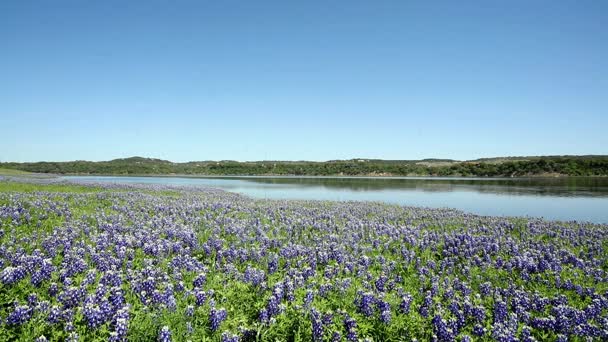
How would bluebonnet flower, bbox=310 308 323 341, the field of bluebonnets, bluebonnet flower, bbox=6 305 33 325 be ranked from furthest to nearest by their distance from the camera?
the field of bluebonnets < bluebonnet flower, bbox=310 308 323 341 < bluebonnet flower, bbox=6 305 33 325

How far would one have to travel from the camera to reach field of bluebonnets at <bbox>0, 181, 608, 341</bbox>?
4871mm

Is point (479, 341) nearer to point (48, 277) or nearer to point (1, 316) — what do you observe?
point (1, 316)

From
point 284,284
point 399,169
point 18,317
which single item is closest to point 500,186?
point 284,284

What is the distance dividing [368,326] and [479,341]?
1.61 metres

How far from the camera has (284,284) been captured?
6430 mm

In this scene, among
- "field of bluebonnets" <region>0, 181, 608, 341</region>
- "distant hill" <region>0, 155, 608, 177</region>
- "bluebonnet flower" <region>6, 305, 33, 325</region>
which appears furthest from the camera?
"distant hill" <region>0, 155, 608, 177</region>

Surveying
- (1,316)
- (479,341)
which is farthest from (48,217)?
(479,341)

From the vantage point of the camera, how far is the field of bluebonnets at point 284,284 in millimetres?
4871

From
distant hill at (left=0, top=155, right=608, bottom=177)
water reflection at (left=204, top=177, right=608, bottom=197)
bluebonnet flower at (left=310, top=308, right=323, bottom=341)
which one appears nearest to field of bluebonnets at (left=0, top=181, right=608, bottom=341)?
bluebonnet flower at (left=310, top=308, right=323, bottom=341)

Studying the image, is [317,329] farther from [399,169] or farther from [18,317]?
[399,169]

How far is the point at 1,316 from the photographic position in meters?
4.79

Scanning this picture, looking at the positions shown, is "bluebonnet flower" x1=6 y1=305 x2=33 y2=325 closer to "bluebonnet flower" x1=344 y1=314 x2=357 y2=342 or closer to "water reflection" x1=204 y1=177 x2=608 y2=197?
"bluebonnet flower" x1=344 y1=314 x2=357 y2=342

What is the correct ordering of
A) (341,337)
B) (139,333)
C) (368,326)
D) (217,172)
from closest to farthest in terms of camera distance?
(139,333)
(341,337)
(368,326)
(217,172)

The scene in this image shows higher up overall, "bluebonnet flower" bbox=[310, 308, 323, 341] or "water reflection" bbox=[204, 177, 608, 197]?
"bluebonnet flower" bbox=[310, 308, 323, 341]
